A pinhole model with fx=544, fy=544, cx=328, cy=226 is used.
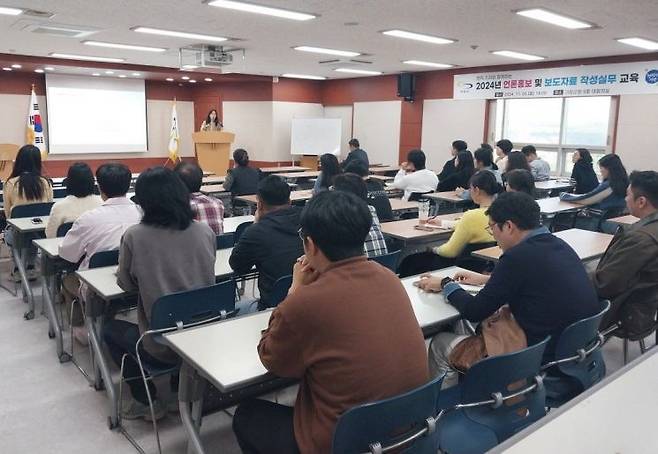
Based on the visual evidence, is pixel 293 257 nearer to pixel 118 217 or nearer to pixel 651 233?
pixel 118 217

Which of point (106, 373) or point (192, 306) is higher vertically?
point (192, 306)

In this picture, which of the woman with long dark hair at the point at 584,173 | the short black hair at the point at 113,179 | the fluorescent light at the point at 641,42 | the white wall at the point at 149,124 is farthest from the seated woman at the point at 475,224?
the white wall at the point at 149,124

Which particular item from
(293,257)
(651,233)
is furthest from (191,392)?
(651,233)

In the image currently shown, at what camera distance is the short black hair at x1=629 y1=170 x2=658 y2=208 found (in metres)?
3.11

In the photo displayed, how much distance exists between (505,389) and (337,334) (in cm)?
77

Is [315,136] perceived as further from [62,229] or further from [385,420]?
[385,420]

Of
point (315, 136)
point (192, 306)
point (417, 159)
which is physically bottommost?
point (192, 306)

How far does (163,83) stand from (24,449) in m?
12.5

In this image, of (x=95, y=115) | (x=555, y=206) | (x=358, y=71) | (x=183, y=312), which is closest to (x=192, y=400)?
(x=183, y=312)

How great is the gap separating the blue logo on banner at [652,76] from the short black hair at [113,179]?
7.99 m

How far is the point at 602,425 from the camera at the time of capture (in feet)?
5.00

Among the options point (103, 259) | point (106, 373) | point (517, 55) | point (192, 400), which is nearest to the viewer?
point (192, 400)

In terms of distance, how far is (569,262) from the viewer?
7.51ft

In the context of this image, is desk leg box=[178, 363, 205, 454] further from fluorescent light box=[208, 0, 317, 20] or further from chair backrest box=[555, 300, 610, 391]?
fluorescent light box=[208, 0, 317, 20]
